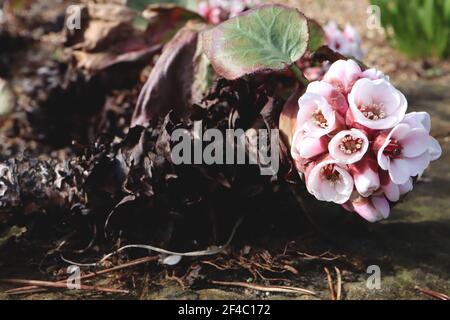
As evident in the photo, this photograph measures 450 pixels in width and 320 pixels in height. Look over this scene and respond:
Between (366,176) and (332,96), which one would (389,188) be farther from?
(332,96)

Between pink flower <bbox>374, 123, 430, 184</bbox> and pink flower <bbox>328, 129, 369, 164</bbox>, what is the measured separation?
1.2 inches

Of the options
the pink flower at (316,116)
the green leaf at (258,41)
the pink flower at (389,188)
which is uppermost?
the green leaf at (258,41)

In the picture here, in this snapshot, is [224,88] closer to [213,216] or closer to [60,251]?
[213,216]

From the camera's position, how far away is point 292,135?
130cm

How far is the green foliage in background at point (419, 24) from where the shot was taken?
2.78m

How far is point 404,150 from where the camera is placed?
119cm

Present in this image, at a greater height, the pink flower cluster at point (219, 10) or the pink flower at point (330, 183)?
the pink flower cluster at point (219, 10)

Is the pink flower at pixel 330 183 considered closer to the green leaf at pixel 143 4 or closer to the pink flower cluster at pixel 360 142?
the pink flower cluster at pixel 360 142

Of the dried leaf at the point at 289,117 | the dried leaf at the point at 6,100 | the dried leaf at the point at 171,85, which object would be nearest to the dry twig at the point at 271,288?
the dried leaf at the point at 289,117

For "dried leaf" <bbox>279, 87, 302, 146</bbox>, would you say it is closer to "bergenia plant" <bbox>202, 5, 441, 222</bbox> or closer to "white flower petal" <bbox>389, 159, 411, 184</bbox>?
"bergenia plant" <bbox>202, 5, 441, 222</bbox>

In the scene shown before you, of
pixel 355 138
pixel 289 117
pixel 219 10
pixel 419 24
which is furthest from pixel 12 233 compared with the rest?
pixel 419 24

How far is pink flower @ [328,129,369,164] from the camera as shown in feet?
3.82

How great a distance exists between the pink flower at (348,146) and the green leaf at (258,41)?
19cm

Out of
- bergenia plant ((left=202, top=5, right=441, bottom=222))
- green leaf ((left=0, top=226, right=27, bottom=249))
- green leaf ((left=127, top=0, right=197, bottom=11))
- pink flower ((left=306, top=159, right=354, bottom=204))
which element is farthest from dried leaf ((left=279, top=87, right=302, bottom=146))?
green leaf ((left=127, top=0, right=197, bottom=11))
